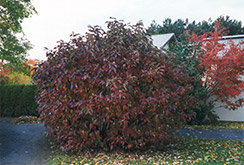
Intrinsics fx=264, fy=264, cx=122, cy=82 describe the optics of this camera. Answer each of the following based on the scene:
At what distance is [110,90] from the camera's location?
5.26 m

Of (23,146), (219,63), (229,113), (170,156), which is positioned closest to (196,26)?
(229,113)

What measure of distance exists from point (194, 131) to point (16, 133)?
558cm

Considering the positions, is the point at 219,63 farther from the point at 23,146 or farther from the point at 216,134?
the point at 23,146

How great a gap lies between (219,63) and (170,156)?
5.24 m

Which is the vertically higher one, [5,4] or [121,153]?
[5,4]

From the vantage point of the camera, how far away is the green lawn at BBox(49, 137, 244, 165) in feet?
17.2

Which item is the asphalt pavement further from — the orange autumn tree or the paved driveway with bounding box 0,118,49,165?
the orange autumn tree

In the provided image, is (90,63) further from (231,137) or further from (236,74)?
(236,74)

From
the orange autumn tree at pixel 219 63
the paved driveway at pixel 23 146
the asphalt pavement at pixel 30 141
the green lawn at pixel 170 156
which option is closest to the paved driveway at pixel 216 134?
the asphalt pavement at pixel 30 141

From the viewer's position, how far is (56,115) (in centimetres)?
552

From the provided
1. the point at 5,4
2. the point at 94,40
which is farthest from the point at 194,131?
the point at 5,4

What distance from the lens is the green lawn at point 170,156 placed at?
5.23 m

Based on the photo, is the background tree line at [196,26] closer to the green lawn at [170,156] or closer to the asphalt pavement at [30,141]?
the asphalt pavement at [30,141]

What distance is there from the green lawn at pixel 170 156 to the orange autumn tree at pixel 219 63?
3.77 m
